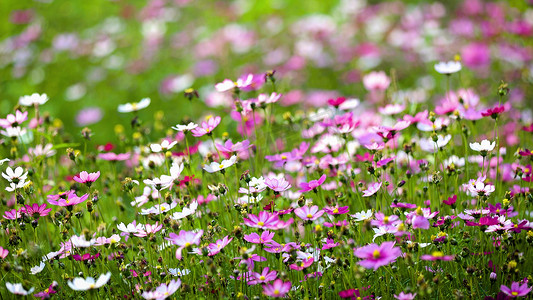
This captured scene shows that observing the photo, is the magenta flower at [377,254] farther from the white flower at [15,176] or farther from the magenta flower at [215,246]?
the white flower at [15,176]

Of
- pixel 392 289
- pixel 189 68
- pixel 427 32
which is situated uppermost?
A: pixel 392 289

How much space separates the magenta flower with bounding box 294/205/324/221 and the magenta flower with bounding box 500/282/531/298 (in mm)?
516

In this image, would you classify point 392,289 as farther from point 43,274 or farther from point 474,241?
point 43,274

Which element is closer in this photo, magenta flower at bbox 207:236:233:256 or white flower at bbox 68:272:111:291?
white flower at bbox 68:272:111:291

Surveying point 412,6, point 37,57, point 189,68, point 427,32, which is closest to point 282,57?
point 189,68

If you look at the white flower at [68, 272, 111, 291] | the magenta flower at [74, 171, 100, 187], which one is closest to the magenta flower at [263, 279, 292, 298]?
the white flower at [68, 272, 111, 291]

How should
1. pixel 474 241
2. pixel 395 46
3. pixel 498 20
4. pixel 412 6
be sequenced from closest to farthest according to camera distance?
pixel 474 241 < pixel 498 20 < pixel 395 46 < pixel 412 6

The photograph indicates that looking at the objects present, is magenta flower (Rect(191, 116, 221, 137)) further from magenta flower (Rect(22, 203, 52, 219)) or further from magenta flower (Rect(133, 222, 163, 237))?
magenta flower (Rect(22, 203, 52, 219))

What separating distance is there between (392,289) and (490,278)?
30 centimetres

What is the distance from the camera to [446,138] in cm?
192

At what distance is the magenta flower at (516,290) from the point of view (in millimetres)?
1408

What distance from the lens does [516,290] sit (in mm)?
1438

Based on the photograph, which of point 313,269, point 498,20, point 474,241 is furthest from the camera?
point 498,20

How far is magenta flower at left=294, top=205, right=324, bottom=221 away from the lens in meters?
1.57
